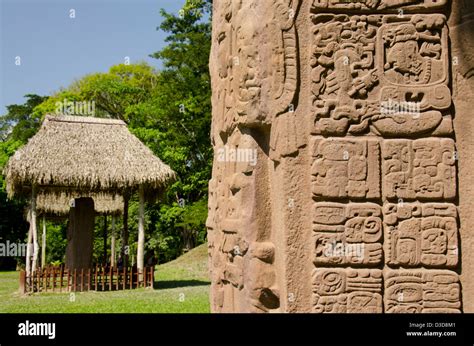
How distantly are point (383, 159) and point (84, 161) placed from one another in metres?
13.0

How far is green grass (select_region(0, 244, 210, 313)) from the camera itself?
10820 mm

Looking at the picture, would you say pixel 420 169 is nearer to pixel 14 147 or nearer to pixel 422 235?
pixel 422 235

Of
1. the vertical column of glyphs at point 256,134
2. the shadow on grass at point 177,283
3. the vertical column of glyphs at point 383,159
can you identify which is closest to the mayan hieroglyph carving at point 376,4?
the vertical column of glyphs at point 383,159

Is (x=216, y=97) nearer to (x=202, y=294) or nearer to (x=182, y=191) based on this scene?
(x=202, y=294)

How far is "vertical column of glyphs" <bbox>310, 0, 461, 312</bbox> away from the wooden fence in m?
12.1

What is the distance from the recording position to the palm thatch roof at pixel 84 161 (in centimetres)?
1476

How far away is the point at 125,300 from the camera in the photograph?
41.1 feet

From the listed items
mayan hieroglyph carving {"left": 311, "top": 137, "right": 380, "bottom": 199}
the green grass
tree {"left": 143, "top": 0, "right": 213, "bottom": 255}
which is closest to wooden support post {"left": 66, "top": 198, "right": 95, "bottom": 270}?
the green grass

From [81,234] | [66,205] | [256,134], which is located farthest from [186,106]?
→ [256,134]

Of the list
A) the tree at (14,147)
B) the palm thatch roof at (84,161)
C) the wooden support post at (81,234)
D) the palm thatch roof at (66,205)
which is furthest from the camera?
the tree at (14,147)

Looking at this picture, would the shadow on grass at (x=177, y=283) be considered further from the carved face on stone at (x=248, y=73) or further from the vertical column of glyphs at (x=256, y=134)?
the carved face on stone at (x=248, y=73)

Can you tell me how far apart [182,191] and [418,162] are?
20.9 meters

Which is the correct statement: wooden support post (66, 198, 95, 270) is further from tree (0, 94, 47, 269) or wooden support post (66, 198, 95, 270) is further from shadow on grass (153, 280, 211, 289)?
tree (0, 94, 47, 269)

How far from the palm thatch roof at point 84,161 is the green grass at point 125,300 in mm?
3131
